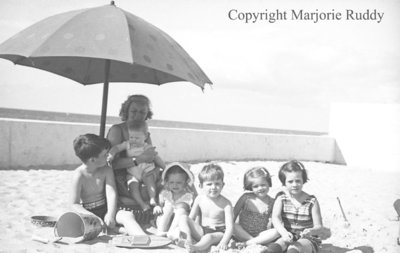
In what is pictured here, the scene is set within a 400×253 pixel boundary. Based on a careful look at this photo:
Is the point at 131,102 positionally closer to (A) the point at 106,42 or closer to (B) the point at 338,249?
(A) the point at 106,42

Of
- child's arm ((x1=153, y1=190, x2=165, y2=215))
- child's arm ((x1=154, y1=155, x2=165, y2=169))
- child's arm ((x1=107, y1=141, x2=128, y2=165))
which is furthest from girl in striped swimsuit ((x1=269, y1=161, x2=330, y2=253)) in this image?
child's arm ((x1=107, y1=141, x2=128, y2=165))

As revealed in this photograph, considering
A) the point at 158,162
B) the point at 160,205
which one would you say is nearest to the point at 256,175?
the point at 160,205

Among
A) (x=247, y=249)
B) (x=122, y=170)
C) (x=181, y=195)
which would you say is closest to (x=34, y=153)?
(x=122, y=170)

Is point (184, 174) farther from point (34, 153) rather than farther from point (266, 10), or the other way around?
point (34, 153)

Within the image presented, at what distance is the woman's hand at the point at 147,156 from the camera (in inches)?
174

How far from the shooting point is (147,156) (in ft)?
14.6

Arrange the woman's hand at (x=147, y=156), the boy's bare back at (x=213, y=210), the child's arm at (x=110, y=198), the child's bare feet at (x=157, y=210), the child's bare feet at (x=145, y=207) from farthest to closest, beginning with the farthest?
the woman's hand at (x=147, y=156)
the child's bare feet at (x=145, y=207)
the child's bare feet at (x=157, y=210)
the child's arm at (x=110, y=198)
the boy's bare back at (x=213, y=210)

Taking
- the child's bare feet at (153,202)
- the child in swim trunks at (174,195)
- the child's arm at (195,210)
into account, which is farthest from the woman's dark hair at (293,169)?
the child's bare feet at (153,202)

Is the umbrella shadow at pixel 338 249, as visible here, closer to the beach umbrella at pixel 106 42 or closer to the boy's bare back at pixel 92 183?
the beach umbrella at pixel 106 42

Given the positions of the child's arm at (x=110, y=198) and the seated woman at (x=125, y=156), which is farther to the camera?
the seated woman at (x=125, y=156)

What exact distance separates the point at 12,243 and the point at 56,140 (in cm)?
517

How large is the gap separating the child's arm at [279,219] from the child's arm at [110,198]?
57.7 inches

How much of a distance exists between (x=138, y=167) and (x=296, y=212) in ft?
5.28

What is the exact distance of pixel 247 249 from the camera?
12.1ft
